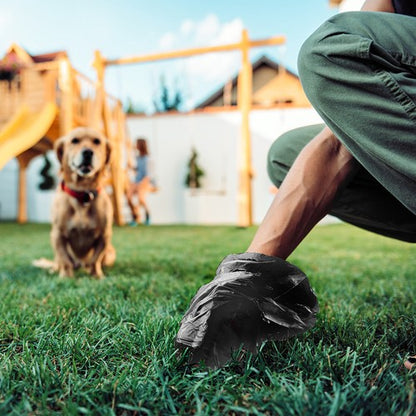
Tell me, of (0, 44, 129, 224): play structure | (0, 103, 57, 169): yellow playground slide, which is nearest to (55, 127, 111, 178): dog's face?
(0, 103, 57, 169): yellow playground slide

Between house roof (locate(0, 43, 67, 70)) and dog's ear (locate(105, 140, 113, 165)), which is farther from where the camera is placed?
house roof (locate(0, 43, 67, 70))

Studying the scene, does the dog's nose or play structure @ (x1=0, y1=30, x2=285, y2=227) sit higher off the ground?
play structure @ (x1=0, y1=30, x2=285, y2=227)

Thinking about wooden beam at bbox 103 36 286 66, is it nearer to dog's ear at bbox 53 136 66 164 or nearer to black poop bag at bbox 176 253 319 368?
dog's ear at bbox 53 136 66 164

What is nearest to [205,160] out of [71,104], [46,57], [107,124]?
[107,124]

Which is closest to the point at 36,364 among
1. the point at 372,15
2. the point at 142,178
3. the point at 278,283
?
the point at 278,283

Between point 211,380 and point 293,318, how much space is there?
22cm

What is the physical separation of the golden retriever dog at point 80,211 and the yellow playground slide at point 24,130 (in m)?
3.04

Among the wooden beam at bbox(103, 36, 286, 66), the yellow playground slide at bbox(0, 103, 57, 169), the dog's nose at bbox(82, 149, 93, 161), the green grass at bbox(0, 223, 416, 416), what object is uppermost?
the wooden beam at bbox(103, 36, 286, 66)

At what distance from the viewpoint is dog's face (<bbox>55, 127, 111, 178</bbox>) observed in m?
2.34

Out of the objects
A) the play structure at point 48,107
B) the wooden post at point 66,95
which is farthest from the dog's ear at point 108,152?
the wooden post at point 66,95

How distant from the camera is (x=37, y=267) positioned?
2.55 meters

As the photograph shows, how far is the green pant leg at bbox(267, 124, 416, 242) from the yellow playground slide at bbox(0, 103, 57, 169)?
181 inches

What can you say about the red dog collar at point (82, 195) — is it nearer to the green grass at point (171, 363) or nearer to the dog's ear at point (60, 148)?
the dog's ear at point (60, 148)

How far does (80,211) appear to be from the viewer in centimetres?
232
